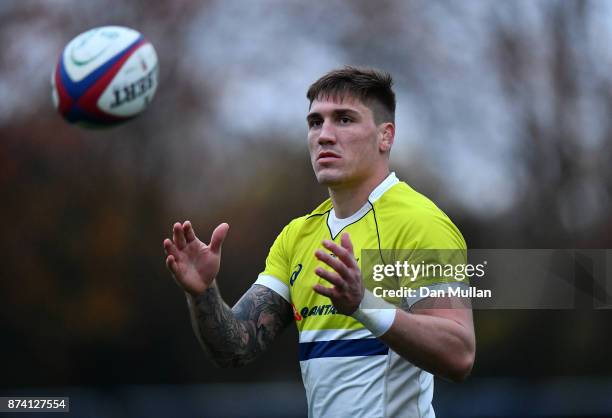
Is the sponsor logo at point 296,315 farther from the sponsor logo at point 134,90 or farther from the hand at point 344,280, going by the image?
the sponsor logo at point 134,90

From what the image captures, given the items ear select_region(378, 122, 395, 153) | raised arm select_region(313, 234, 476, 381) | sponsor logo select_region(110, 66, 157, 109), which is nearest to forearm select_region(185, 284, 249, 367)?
raised arm select_region(313, 234, 476, 381)

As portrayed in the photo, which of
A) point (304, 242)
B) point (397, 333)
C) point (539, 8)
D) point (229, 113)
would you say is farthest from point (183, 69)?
point (397, 333)

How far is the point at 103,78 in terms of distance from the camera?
16.5 ft

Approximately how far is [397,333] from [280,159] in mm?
11267

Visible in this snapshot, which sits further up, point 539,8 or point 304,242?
point 539,8

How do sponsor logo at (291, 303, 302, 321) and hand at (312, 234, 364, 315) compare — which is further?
sponsor logo at (291, 303, 302, 321)

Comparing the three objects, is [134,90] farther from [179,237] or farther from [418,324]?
[418,324]

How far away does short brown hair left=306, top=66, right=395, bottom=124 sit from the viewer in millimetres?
3645

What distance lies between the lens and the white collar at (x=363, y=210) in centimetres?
352

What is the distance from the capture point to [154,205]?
13.3m

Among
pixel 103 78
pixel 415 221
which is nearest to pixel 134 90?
pixel 103 78

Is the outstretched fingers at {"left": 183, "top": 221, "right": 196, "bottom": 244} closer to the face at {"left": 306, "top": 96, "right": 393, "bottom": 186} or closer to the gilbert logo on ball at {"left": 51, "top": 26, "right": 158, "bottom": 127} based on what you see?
the face at {"left": 306, "top": 96, "right": 393, "bottom": 186}

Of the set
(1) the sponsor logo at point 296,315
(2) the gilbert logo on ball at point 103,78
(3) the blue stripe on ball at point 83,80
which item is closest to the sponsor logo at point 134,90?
(2) the gilbert logo on ball at point 103,78

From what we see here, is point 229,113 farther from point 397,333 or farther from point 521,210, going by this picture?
point 397,333
